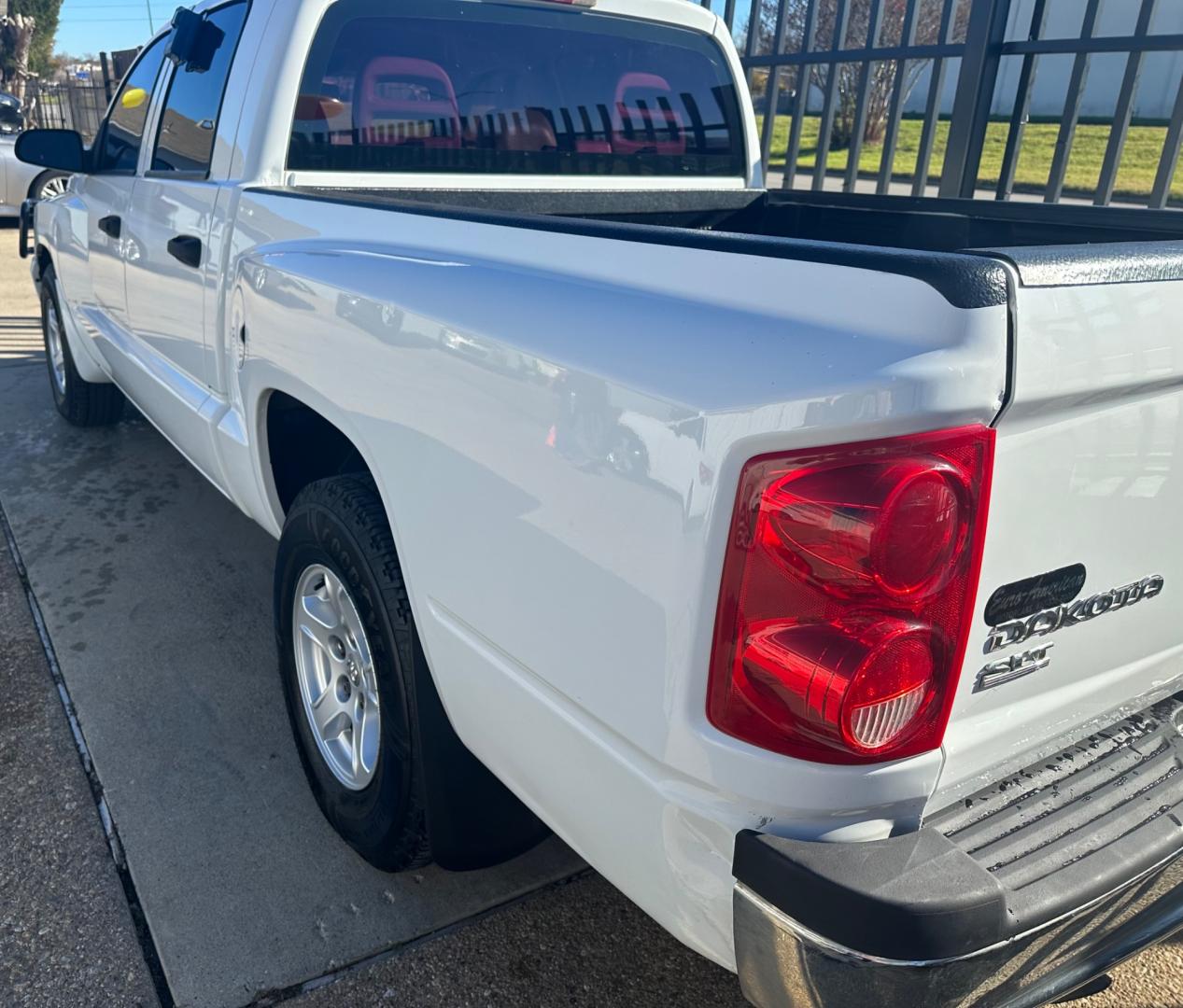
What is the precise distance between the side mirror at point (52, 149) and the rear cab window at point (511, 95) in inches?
65.5

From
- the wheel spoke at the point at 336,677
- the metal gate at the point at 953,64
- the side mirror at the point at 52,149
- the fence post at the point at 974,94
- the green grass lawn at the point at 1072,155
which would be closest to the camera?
the wheel spoke at the point at 336,677

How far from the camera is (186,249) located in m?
2.90

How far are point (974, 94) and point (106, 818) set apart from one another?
15.0 feet

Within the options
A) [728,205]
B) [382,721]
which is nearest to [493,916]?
[382,721]

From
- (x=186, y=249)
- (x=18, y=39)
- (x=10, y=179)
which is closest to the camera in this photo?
(x=186, y=249)

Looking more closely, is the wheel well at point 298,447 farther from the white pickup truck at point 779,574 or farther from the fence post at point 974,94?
the fence post at point 974,94

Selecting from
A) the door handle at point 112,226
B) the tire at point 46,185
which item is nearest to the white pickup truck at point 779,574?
the door handle at point 112,226

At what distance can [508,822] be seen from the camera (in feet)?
6.93

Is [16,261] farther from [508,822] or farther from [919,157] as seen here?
[508,822]

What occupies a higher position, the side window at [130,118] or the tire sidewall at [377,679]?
the side window at [130,118]

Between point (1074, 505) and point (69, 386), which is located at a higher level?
point (1074, 505)

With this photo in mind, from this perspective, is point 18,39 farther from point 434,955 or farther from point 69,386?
point 434,955

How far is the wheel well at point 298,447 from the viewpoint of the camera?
2.64 metres

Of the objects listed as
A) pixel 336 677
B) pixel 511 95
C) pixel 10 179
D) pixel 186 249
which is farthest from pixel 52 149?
pixel 10 179
